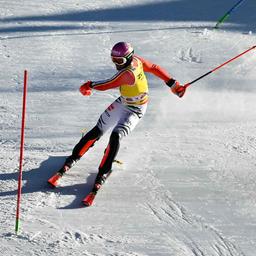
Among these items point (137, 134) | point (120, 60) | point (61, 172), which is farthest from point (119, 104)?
point (137, 134)

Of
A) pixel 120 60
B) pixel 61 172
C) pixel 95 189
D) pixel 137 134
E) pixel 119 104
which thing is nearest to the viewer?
pixel 95 189

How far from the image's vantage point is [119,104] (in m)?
8.54

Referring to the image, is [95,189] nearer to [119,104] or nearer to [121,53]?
[119,104]

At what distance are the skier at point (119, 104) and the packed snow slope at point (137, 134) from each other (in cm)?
23

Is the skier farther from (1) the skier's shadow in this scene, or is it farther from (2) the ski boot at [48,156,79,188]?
(1) the skier's shadow

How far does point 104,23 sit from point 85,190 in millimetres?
6191

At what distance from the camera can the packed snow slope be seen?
7328 mm

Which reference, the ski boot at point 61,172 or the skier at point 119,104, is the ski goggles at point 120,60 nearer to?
the skier at point 119,104

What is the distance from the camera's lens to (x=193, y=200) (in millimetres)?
8016

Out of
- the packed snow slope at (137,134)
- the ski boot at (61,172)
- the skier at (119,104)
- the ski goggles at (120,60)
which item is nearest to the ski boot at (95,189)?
the skier at (119,104)

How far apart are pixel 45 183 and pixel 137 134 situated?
1.94 m

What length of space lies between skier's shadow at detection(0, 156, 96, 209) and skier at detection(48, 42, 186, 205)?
0.46ft

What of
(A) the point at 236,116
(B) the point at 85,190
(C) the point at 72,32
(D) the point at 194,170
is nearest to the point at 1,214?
(B) the point at 85,190

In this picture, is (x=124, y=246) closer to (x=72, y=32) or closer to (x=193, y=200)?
(x=193, y=200)
